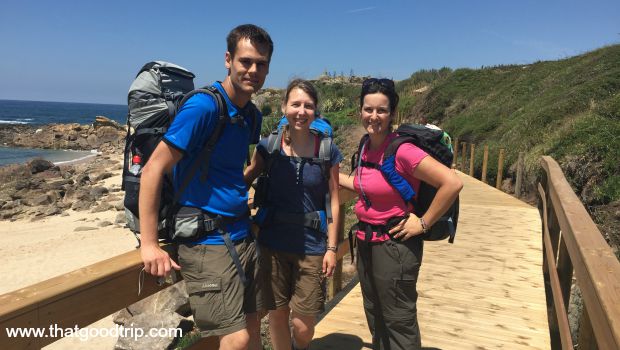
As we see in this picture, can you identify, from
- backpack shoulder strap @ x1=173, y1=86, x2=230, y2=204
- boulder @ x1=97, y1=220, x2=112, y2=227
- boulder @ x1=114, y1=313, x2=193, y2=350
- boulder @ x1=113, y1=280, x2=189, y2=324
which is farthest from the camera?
boulder @ x1=97, y1=220, x2=112, y2=227

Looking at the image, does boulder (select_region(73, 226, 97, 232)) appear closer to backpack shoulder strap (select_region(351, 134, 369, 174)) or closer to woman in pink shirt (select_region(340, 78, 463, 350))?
backpack shoulder strap (select_region(351, 134, 369, 174))

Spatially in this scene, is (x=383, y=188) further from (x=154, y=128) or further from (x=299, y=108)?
(x=154, y=128)

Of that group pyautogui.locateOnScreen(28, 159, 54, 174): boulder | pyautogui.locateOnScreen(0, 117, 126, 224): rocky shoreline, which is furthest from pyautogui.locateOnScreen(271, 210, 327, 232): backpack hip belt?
pyautogui.locateOnScreen(28, 159, 54, 174): boulder

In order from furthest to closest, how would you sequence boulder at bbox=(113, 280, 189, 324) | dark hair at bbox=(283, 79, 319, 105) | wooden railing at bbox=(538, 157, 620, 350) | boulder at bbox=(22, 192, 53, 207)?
boulder at bbox=(22, 192, 53, 207)
boulder at bbox=(113, 280, 189, 324)
dark hair at bbox=(283, 79, 319, 105)
wooden railing at bbox=(538, 157, 620, 350)

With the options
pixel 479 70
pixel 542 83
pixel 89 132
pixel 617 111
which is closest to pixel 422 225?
pixel 617 111

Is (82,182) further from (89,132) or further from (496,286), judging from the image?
(89,132)

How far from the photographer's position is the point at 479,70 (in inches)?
1297

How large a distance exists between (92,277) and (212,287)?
1.76 ft

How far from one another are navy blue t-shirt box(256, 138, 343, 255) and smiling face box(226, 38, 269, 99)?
0.58m

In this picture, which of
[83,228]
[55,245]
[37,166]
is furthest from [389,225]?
[37,166]

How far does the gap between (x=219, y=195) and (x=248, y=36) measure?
80cm

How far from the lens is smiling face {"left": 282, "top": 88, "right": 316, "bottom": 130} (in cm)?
262

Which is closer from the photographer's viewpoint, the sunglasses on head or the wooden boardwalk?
the sunglasses on head

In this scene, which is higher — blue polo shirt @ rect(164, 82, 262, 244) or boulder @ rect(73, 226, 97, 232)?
blue polo shirt @ rect(164, 82, 262, 244)
